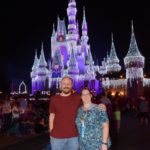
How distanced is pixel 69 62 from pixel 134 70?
1601 cm

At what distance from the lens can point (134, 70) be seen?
7431cm

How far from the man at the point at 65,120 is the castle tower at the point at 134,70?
64474 millimetres

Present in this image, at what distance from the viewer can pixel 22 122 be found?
1627 centimetres

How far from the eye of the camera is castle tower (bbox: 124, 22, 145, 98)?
235ft

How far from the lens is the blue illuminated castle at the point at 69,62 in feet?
285

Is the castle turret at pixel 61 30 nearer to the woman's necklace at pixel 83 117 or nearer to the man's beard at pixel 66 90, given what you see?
the man's beard at pixel 66 90

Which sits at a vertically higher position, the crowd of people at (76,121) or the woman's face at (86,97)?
the woman's face at (86,97)

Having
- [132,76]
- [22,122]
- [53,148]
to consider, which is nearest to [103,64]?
[132,76]

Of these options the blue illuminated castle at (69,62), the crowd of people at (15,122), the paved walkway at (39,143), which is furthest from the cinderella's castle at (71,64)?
the paved walkway at (39,143)

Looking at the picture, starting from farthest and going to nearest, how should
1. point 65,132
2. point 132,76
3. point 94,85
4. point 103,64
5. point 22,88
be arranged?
point 22,88 → point 103,64 → point 94,85 → point 132,76 → point 65,132

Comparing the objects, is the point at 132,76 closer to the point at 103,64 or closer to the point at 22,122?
the point at 103,64

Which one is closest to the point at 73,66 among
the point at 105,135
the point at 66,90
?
the point at 66,90

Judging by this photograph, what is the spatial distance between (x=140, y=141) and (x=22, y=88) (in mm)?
103776

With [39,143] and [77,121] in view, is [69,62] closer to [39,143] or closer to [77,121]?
[39,143]
